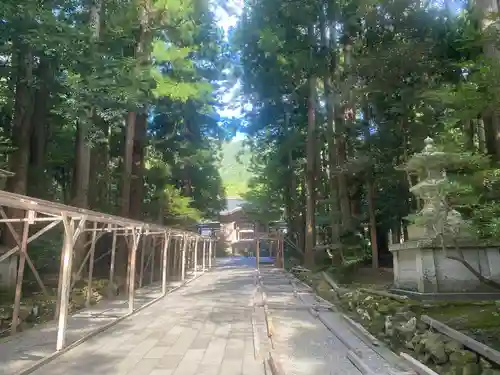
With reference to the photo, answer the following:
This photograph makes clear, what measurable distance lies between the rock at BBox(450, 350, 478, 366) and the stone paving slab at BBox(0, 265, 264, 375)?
2.61 m

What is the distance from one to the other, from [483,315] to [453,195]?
217 centimetres

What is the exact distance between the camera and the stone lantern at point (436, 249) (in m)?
7.12

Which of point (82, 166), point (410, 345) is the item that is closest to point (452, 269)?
point (410, 345)

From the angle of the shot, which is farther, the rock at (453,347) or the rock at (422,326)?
the rock at (422,326)

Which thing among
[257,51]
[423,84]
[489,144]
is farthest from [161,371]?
[257,51]

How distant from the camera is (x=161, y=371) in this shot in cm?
486

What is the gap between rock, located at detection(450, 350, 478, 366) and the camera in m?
5.19

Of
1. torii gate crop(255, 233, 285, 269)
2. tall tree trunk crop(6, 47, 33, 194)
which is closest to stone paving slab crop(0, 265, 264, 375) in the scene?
tall tree trunk crop(6, 47, 33, 194)

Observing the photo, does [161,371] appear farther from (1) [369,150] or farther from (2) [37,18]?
(1) [369,150]

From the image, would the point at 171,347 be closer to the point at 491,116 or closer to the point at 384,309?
the point at 384,309

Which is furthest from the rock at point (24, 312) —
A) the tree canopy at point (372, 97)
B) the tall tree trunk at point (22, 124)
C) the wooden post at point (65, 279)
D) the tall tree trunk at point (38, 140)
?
the tree canopy at point (372, 97)

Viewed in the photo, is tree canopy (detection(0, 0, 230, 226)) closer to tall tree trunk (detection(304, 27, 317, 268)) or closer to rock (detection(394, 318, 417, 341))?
tall tree trunk (detection(304, 27, 317, 268))

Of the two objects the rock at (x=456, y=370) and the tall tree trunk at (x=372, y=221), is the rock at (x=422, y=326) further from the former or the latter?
the tall tree trunk at (x=372, y=221)

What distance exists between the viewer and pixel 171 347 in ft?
19.9
